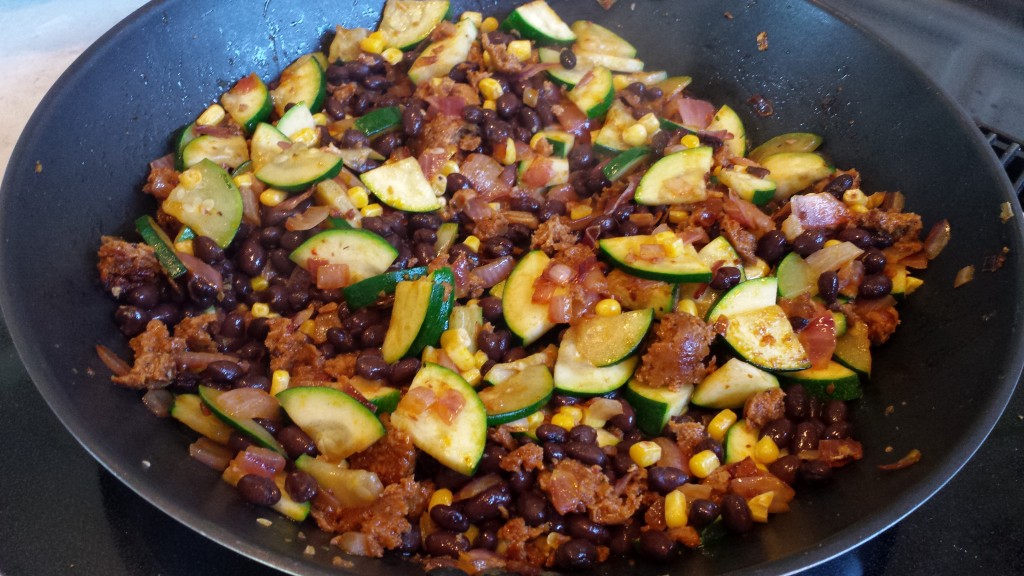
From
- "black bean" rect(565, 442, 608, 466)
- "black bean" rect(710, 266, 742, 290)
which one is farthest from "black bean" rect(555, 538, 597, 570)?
"black bean" rect(710, 266, 742, 290)

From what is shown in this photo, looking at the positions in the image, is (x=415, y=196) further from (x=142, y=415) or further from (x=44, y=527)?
(x=44, y=527)

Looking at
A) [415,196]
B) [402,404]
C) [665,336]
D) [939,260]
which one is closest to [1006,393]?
[939,260]

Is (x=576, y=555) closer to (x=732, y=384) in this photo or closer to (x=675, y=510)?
(x=675, y=510)

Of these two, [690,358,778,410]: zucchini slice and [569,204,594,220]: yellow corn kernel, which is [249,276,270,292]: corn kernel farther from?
[690,358,778,410]: zucchini slice

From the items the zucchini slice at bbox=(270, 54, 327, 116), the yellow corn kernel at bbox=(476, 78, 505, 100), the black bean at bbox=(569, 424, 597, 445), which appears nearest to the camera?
the black bean at bbox=(569, 424, 597, 445)

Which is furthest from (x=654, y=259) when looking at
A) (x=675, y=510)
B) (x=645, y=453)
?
(x=675, y=510)
